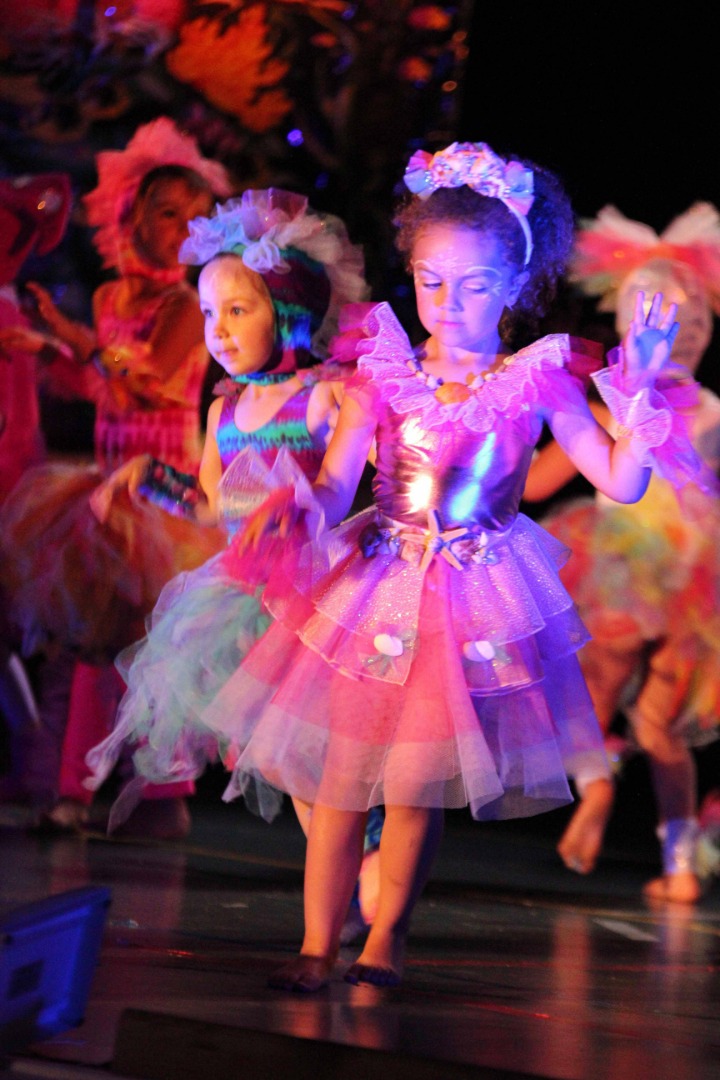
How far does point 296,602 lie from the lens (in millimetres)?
2518

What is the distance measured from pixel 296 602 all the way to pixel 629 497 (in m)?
0.59

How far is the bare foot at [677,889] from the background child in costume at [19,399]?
1685 millimetres

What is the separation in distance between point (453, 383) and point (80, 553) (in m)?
1.91

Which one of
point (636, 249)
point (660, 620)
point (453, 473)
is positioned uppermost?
point (453, 473)

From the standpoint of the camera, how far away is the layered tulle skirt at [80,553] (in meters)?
4.25

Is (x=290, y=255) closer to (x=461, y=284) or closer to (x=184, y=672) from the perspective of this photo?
(x=461, y=284)

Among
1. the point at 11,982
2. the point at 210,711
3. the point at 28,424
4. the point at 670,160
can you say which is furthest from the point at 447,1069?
the point at 670,160

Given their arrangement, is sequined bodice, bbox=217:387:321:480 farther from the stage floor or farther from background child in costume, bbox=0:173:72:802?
background child in costume, bbox=0:173:72:802

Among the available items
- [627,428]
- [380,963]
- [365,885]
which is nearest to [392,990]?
[380,963]

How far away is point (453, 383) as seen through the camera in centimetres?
261

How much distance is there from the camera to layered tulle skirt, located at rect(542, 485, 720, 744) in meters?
4.24

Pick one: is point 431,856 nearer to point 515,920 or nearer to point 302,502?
point 302,502

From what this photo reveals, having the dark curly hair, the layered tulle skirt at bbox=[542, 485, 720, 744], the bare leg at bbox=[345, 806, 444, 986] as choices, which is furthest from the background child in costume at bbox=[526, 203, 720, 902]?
the bare leg at bbox=[345, 806, 444, 986]

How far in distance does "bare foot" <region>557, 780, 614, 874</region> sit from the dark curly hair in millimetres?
1790
